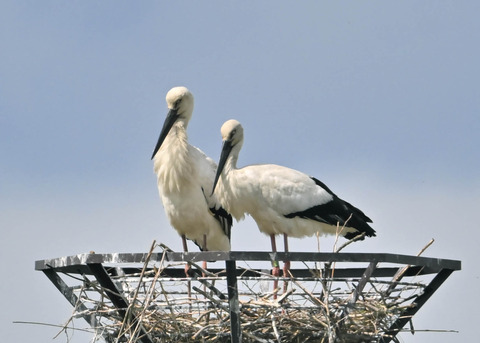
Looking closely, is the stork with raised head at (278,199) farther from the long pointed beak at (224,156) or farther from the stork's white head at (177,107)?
the stork's white head at (177,107)

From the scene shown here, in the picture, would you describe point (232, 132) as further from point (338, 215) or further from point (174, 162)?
point (338, 215)

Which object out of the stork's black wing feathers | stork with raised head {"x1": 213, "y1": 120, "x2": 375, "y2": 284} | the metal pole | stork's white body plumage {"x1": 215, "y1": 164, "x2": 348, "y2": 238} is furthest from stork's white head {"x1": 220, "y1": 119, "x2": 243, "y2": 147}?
the metal pole

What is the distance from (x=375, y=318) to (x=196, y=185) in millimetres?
3013

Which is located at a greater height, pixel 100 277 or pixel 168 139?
pixel 168 139

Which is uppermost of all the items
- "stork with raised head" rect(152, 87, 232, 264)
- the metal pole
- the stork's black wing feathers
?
"stork with raised head" rect(152, 87, 232, 264)

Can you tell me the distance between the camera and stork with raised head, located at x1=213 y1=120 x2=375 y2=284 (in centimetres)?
995

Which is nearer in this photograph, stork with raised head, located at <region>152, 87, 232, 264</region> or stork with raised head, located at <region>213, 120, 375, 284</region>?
stork with raised head, located at <region>213, 120, 375, 284</region>

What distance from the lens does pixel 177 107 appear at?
36.0 feet

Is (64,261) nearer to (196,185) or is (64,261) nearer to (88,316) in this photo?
(88,316)

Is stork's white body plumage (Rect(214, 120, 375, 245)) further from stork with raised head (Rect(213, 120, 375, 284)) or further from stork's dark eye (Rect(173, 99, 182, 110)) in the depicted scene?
stork's dark eye (Rect(173, 99, 182, 110))

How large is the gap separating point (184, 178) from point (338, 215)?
158 cm

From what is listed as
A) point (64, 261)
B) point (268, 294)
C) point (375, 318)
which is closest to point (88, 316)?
point (64, 261)

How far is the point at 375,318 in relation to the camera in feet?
27.1

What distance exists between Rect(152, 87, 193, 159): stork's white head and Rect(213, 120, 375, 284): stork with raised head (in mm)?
889
